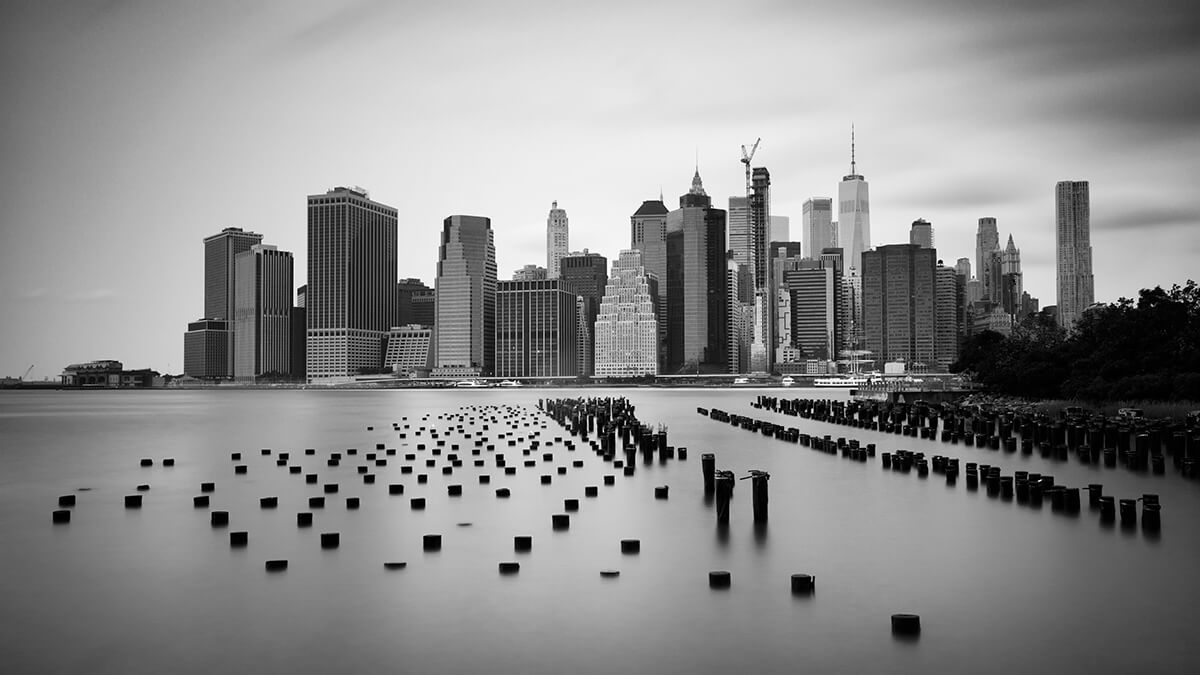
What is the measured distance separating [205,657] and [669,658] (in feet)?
18.3

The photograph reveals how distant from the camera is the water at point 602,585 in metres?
11.3

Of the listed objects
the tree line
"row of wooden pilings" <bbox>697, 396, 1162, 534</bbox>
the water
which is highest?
the tree line

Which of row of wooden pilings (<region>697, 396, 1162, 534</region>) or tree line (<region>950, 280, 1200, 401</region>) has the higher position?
tree line (<region>950, 280, 1200, 401</region>)

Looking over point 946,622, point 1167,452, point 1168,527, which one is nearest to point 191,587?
point 946,622

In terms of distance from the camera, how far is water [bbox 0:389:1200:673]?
11266 millimetres

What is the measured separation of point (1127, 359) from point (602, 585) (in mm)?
50750

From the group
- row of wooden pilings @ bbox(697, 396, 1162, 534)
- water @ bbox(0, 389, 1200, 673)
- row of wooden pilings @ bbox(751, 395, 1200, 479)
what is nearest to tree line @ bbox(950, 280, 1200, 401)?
row of wooden pilings @ bbox(751, 395, 1200, 479)

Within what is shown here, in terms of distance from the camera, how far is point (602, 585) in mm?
14734

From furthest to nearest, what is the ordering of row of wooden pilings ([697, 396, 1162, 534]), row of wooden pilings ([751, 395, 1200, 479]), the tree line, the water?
the tree line, row of wooden pilings ([751, 395, 1200, 479]), row of wooden pilings ([697, 396, 1162, 534]), the water

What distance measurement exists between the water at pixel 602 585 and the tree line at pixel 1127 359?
2660cm

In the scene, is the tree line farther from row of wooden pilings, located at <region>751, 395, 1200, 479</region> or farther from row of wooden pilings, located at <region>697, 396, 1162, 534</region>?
row of wooden pilings, located at <region>697, 396, 1162, 534</region>

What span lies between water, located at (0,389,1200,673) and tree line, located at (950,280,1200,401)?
26597 mm

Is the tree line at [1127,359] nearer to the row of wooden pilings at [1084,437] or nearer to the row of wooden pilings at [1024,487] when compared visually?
the row of wooden pilings at [1084,437]

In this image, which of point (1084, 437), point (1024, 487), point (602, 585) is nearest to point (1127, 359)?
point (1084, 437)
